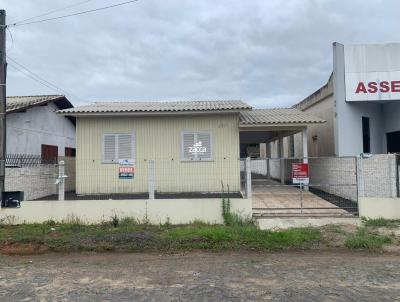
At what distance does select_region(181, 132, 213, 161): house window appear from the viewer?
1366 centimetres

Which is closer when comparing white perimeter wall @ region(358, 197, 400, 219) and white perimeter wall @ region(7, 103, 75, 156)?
white perimeter wall @ region(358, 197, 400, 219)

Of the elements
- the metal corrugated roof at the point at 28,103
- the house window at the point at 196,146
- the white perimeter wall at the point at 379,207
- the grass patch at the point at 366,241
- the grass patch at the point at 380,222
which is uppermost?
the metal corrugated roof at the point at 28,103

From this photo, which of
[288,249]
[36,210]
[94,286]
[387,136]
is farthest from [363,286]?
[387,136]

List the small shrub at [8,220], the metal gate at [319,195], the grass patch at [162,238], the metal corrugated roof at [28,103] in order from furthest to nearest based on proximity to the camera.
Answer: the metal corrugated roof at [28,103] < the metal gate at [319,195] < the small shrub at [8,220] < the grass patch at [162,238]

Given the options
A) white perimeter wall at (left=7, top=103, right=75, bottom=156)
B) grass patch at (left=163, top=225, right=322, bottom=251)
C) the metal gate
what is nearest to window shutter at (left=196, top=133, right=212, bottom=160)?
the metal gate

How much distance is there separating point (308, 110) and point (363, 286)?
1472 centimetres

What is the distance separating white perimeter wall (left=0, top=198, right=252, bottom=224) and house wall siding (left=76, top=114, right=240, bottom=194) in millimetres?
3681

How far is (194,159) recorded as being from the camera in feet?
44.8

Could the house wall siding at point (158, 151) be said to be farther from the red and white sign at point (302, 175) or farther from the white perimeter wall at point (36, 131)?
the white perimeter wall at point (36, 131)

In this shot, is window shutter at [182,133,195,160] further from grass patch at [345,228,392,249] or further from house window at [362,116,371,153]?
grass patch at [345,228,392,249]

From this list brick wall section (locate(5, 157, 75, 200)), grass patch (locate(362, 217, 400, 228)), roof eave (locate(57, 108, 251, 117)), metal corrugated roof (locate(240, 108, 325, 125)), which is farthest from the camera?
metal corrugated roof (locate(240, 108, 325, 125))

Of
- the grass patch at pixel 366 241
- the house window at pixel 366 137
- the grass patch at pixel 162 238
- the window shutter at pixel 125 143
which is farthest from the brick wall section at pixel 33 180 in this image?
the house window at pixel 366 137

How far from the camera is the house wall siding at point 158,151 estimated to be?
13.5 m

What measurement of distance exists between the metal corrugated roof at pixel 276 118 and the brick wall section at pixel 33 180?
7.60 m
